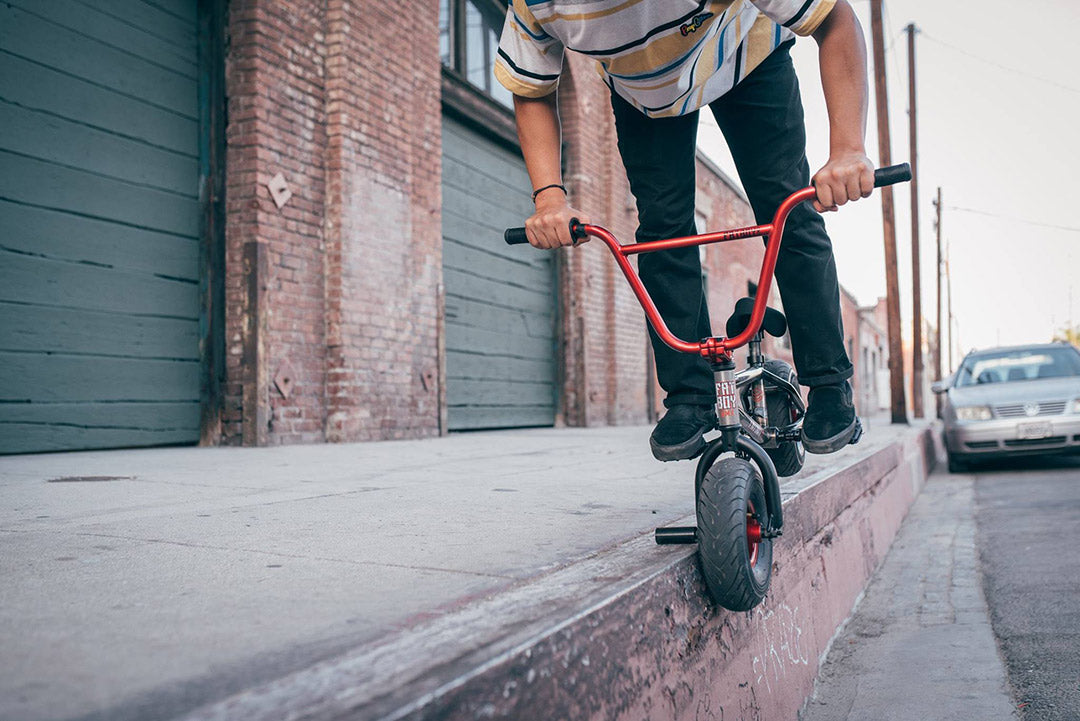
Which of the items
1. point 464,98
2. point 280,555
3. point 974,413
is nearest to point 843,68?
point 280,555

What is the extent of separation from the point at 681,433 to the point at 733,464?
31 centimetres

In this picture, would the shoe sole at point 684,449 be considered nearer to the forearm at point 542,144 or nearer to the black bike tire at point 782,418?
the black bike tire at point 782,418

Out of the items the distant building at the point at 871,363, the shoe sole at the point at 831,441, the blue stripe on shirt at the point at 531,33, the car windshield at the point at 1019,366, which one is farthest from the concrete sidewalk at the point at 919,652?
the distant building at the point at 871,363

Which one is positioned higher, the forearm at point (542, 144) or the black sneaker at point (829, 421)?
the forearm at point (542, 144)

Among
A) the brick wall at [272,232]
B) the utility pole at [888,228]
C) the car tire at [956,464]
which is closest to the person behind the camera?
the brick wall at [272,232]

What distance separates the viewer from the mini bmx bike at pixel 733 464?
170 centimetres

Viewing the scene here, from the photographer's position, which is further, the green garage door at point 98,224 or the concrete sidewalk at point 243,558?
the green garage door at point 98,224

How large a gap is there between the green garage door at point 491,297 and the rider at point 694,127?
215 inches

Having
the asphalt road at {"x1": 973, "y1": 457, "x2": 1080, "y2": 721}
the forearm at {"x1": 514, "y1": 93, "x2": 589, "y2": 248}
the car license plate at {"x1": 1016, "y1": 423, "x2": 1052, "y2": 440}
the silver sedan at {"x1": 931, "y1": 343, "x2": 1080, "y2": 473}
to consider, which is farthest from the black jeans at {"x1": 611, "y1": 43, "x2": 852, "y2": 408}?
the car license plate at {"x1": 1016, "y1": 423, "x2": 1052, "y2": 440}

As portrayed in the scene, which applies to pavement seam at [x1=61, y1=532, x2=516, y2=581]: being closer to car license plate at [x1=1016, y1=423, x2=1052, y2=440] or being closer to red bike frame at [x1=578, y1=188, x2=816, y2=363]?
red bike frame at [x1=578, y1=188, x2=816, y2=363]

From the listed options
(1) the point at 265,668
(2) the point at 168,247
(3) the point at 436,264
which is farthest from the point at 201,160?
(1) the point at 265,668

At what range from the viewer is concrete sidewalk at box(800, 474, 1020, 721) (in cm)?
239

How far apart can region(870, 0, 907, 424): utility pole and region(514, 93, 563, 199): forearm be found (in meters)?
12.3

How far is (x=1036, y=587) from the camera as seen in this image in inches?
136
